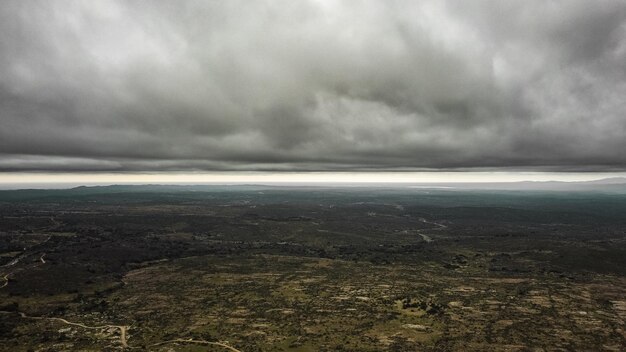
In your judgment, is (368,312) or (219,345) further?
(368,312)

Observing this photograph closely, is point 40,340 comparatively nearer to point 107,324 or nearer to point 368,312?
point 107,324

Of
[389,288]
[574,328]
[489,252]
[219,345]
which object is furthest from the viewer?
[489,252]

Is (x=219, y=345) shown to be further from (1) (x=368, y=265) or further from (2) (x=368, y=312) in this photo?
(1) (x=368, y=265)

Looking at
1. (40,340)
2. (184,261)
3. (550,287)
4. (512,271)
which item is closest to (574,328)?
(550,287)

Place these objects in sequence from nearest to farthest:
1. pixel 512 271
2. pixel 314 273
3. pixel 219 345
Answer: pixel 219 345, pixel 314 273, pixel 512 271

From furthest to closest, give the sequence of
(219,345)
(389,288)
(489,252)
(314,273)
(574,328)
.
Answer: (489,252) < (314,273) < (389,288) < (574,328) < (219,345)

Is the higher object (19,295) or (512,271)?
(19,295)

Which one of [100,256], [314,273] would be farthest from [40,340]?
[100,256]

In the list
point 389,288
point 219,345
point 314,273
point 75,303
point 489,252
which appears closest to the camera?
point 219,345

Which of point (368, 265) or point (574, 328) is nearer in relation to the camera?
point (574, 328)
